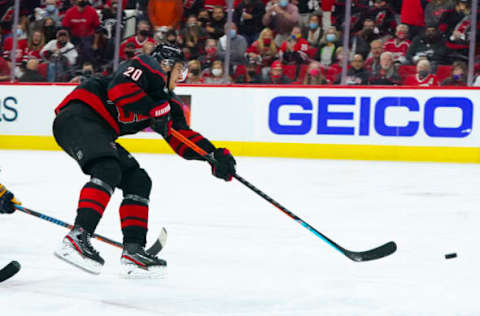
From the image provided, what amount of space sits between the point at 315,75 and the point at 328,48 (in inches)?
13.2

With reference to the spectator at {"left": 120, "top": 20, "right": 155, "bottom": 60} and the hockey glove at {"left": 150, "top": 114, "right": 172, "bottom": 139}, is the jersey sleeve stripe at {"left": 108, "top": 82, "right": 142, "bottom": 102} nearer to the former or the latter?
the hockey glove at {"left": 150, "top": 114, "right": 172, "bottom": 139}

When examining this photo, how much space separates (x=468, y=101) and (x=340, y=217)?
405 cm

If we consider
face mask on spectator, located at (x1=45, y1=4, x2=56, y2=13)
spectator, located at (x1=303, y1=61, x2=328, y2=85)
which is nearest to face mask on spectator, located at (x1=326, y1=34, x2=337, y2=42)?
spectator, located at (x1=303, y1=61, x2=328, y2=85)

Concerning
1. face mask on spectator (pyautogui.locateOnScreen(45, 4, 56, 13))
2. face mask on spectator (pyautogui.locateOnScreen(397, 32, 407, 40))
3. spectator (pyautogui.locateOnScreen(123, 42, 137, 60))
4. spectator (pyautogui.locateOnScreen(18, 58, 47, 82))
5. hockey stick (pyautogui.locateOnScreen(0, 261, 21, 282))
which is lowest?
spectator (pyautogui.locateOnScreen(18, 58, 47, 82))

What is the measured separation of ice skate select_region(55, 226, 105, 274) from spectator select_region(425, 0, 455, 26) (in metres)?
6.16

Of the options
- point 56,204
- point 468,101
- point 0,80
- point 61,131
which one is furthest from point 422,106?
point 61,131

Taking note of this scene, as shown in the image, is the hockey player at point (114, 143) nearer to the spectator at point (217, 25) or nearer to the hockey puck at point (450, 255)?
the hockey puck at point (450, 255)

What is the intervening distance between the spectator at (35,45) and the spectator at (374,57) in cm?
404

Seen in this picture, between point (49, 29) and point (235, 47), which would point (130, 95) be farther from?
point (49, 29)

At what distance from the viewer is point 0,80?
31.1 feet

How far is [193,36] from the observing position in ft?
28.5

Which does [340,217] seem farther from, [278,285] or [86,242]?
[86,242]

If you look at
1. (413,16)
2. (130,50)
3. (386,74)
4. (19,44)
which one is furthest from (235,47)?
(19,44)

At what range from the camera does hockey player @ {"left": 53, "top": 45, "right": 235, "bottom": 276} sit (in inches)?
103
